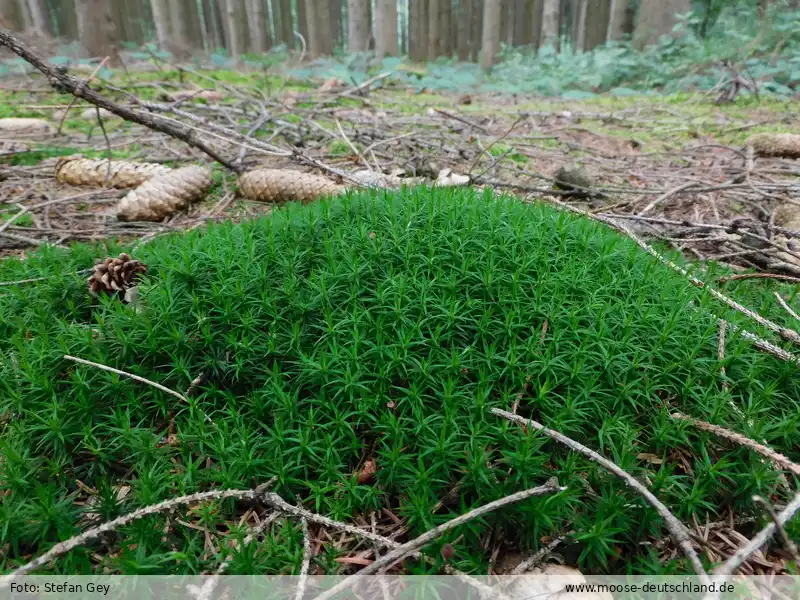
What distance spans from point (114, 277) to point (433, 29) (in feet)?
81.5

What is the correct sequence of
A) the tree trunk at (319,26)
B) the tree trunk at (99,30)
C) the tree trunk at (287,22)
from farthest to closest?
the tree trunk at (287,22)
the tree trunk at (319,26)
the tree trunk at (99,30)

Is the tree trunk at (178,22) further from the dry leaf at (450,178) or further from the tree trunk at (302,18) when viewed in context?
the dry leaf at (450,178)

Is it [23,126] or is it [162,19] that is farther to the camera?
[162,19]

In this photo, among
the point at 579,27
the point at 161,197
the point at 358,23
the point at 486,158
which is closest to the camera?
the point at 161,197

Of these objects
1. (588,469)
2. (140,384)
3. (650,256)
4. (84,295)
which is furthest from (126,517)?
(650,256)

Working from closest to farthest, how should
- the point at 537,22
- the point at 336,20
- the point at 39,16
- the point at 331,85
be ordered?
1. the point at 331,85
2. the point at 39,16
3. the point at 537,22
4. the point at 336,20

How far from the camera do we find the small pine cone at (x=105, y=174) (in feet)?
16.8

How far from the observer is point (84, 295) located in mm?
2688

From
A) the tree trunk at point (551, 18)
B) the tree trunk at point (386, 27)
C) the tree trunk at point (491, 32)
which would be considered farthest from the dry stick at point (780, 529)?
the tree trunk at point (491, 32)

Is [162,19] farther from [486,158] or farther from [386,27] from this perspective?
[486,158]

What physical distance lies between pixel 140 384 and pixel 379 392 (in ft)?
3.48

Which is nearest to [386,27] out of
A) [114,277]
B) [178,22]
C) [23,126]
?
[178,22]

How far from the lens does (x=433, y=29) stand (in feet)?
77.9

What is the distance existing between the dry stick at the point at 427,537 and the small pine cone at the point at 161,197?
3815 mm
